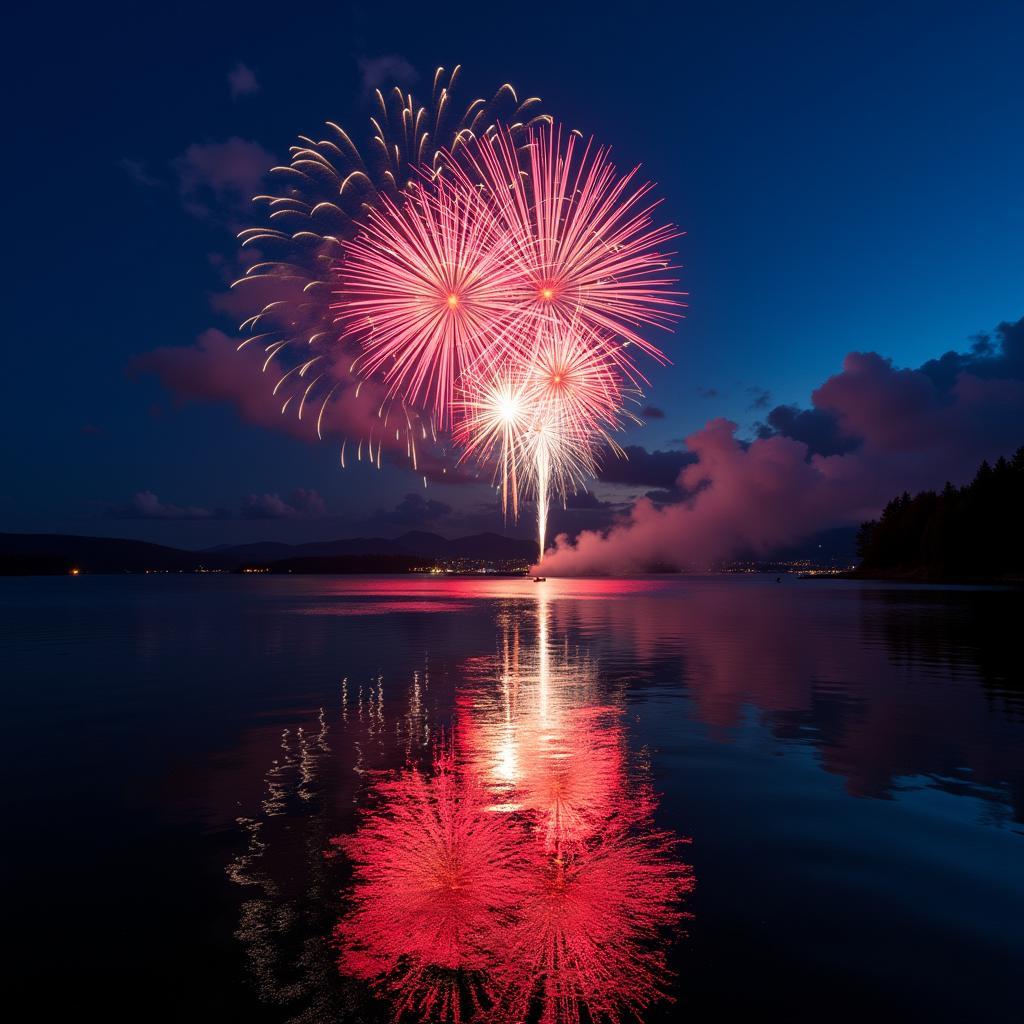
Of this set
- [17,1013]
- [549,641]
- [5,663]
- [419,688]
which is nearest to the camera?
[17,1013]

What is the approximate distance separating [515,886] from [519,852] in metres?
1.19

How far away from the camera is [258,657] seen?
38719 mm

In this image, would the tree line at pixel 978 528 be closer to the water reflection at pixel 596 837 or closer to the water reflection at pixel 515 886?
the water reflection at pixel 596 837

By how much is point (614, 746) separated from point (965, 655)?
27.7m

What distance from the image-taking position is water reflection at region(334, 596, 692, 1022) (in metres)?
7.05

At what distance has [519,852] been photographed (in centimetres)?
1056

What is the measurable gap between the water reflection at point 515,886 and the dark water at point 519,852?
0.04 metres

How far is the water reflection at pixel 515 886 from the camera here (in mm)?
7051

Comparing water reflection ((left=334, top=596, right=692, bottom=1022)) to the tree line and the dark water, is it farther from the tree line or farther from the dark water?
the tree line

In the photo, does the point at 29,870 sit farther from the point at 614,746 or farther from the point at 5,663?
the point at 5,663

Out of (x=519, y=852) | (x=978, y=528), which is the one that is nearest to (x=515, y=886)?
(x=519, y=852)

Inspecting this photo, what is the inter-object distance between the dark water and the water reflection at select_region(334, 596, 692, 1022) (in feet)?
0.15

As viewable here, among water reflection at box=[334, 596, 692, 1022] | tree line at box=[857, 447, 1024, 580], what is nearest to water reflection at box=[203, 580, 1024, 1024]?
water reflection at box=[334, 596, 692, 1022]

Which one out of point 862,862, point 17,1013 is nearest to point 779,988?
point 862,862
